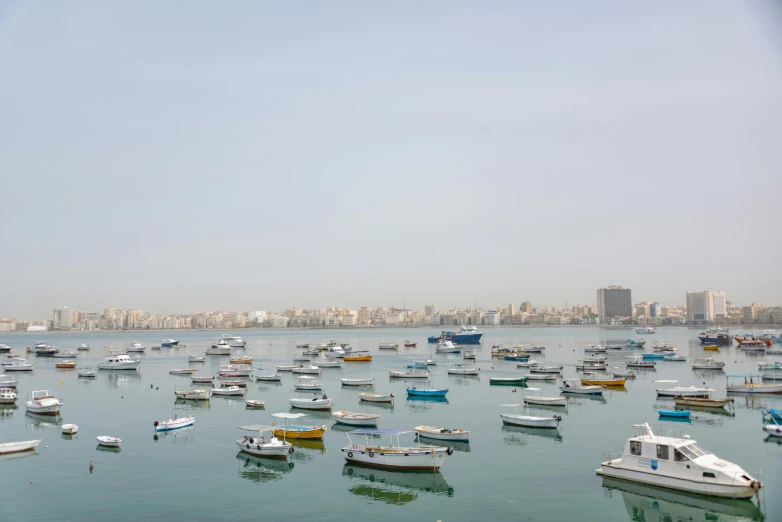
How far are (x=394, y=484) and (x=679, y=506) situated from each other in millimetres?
12808

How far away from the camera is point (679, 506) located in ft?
82.0

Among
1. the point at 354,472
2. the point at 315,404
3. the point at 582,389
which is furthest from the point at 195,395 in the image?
the point at 582,389

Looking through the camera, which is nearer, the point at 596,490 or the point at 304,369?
the point at 596,490

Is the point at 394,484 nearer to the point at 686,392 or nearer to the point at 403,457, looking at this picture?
the point at 403,457

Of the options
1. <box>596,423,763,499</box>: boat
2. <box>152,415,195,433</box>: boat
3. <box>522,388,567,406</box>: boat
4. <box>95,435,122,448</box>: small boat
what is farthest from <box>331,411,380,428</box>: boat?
<box>596,423,763,499</box>: boat

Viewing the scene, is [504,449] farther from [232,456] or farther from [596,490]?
[232,456]

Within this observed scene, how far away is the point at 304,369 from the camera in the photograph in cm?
8075

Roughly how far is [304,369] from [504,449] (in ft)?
163

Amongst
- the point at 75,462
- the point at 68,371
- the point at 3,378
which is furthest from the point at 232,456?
the point at 68,371

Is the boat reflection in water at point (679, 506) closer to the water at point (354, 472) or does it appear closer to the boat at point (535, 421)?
the water at point (354, 472)

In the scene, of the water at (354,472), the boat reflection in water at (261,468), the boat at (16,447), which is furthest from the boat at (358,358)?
the boat at (16,447)

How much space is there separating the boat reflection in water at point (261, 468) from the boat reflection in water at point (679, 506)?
16.4m

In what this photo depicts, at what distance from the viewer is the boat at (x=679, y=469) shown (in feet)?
82.0

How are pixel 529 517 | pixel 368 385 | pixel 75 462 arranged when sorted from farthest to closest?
pixel 368 385 → pixel 75 462 → pixel 529 517
